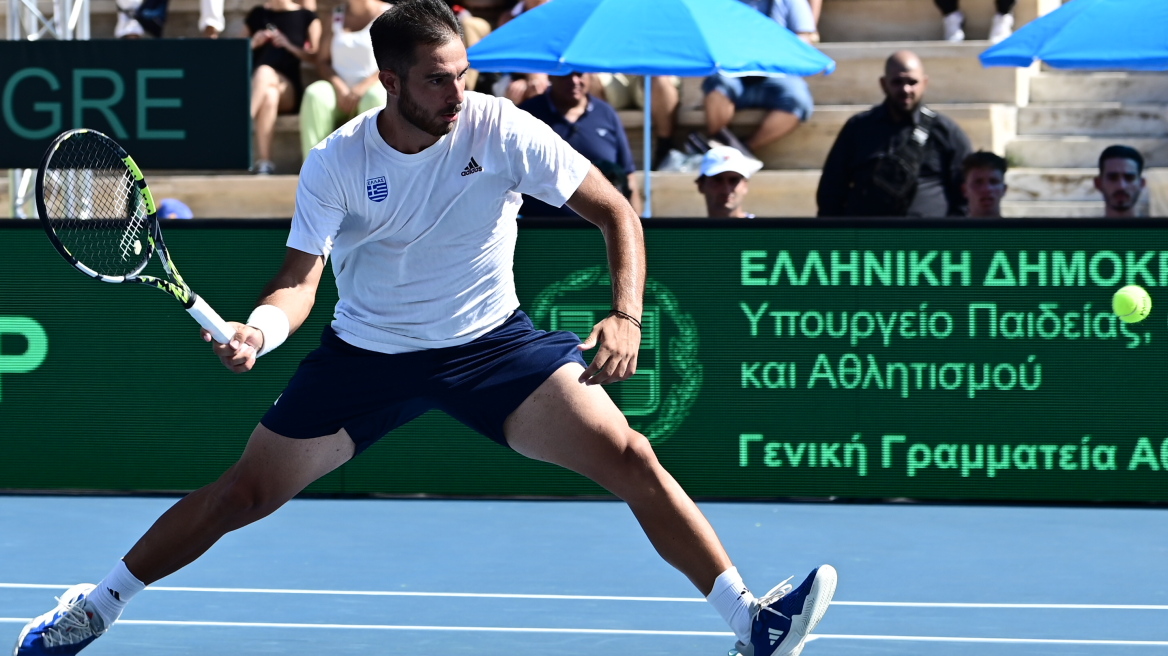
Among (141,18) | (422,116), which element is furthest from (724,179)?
(141,18)

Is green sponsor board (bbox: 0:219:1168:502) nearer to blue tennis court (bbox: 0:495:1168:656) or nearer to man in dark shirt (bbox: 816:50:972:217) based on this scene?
blue tennis court (bbox: 0:495:1168:656)

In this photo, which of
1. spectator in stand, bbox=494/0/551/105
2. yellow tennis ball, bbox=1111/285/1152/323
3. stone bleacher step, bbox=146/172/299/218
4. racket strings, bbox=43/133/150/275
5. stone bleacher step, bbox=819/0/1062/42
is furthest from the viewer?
stone bleacher step, bbox=819/0/1062/42

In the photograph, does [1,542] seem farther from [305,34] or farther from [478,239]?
[305,34]

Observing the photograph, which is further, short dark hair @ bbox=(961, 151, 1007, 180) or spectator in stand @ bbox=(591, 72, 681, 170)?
spectator in stand @ bbox=(591, 72, 681, 170)

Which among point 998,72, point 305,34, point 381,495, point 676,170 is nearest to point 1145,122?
point 998,72

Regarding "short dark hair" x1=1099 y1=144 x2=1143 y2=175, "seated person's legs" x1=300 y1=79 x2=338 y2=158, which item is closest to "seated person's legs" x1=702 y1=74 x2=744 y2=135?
"seated person's legs" x1=300 y1=79 x2=338 y2=158

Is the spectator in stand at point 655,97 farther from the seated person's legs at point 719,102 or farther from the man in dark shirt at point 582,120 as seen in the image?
the man in dark shirt at point 582,120

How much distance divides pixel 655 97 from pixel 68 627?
823 centimetres

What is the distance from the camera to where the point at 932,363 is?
8.16 meters

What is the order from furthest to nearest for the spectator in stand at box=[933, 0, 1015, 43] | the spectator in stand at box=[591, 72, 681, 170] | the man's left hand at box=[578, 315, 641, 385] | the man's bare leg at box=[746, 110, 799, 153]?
1. the spectator in stand at box=[933, 0, 1015, 43]
2. the spectator in stand at box=[591, 72, 681, 170]
3. the man's bare leg at box=[746, 110, 799, 153]
4. the man's left hand at box=[578, 315, 641, 385]

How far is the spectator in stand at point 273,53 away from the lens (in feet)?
42.5

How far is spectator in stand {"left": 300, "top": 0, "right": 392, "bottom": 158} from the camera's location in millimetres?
12266

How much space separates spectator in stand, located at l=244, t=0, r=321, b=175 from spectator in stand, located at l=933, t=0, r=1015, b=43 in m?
4.50

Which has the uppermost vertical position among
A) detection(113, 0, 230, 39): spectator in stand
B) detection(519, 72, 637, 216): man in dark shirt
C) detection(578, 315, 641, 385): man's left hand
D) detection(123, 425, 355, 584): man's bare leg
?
detection(113, 0, 230, 39): spectator in stand
